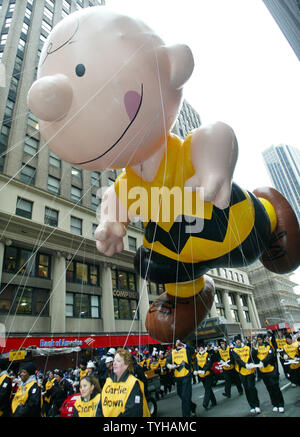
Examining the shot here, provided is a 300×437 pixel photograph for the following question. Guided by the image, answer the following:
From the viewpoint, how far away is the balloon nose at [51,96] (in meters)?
1.96

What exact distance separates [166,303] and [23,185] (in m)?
15.5

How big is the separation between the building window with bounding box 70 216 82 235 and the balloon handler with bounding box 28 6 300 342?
1619 centimetres

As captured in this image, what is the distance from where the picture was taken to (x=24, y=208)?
54.0 feet

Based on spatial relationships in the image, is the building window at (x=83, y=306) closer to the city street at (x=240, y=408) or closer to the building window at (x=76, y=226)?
the building window at (x=76, y=226)

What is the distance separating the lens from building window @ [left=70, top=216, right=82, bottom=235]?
18531mm

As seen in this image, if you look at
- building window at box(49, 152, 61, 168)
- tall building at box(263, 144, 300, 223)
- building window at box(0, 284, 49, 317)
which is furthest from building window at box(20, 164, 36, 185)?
tall building at box(263, 144, 300, 223)

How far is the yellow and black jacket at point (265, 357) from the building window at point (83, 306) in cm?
1241

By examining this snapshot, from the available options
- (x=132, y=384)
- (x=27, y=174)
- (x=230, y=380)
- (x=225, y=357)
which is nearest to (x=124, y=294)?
(x=27, y=174)

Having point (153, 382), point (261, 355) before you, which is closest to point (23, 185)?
point (153, 382)

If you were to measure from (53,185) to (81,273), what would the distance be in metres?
6.41

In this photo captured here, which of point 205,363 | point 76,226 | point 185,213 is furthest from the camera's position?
point 76,226

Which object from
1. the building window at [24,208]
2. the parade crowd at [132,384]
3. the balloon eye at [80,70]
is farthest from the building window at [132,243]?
the balloon eye at [80,70]

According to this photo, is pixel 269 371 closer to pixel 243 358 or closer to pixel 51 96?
pixel 243 358

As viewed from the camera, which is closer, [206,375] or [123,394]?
[123,394]
